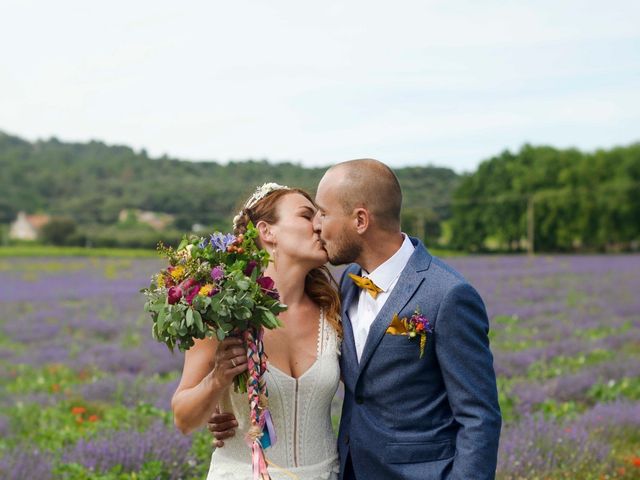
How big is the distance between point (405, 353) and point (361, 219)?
49cm

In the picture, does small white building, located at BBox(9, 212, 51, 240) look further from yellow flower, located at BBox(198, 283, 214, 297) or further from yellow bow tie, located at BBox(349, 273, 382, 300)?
yellow flower, located at BBox(198, 283, 214, 297)

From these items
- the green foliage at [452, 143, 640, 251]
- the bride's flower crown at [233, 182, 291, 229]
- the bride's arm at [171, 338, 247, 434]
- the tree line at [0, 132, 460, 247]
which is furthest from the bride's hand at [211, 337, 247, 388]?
the green foliage at [452, 143, 640, 251]

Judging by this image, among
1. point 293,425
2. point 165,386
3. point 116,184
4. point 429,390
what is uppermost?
point 429,390

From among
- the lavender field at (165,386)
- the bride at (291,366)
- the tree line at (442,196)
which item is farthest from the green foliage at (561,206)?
the bride at (291,366)

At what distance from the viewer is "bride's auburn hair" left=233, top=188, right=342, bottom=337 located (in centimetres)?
326

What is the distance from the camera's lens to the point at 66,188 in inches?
2467

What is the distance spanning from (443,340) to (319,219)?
0.67m

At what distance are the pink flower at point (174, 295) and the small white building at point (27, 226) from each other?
50529 millimetres

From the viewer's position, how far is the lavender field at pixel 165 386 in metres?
5.08

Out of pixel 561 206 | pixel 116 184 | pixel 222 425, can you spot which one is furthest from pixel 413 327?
pixel 561 206

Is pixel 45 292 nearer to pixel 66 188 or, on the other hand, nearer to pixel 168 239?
pixel 168 239

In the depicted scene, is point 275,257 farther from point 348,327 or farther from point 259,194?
point 348,327

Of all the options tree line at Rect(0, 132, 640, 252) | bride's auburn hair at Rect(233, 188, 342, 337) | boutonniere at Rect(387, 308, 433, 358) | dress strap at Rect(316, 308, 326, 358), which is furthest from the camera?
tree line at Rect(0, 132, 640, 252)

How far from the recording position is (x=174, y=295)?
102 inches
